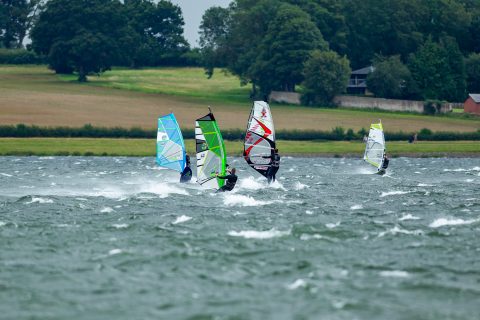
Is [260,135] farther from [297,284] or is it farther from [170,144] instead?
[297,284]

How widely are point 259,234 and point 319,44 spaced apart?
121 m

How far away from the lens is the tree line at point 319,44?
506ft

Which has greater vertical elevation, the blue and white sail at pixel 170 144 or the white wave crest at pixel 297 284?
the blue and white sail at pixel 170 144

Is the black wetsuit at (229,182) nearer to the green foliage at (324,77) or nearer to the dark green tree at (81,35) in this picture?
the green foliage at (324,77)

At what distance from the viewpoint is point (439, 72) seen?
154m

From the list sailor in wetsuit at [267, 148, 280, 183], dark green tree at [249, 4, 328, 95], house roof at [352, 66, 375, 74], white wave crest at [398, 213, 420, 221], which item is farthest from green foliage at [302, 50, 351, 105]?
white wave crest at [398, 213, 420, 221]

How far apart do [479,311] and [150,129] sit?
9038 cm

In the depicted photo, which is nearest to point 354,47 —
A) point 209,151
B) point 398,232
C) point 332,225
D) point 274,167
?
point 274,167

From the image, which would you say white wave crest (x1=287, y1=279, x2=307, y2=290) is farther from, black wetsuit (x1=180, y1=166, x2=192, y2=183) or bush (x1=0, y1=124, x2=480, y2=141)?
bush (x1=0, y1=124, x2=480, y2=141)

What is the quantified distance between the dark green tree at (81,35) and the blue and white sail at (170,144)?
4367 inches

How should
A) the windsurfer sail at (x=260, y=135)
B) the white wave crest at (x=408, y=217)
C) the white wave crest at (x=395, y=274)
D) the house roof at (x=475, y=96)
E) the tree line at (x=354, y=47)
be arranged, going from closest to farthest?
1. the white wave crest at (x=395, y=274)
2. the white wave crest at (x=408, y=217)
3. the windsurfer sail at (x=260, y=135)
4. the house roof at (x=475, y=96)
5. the tree line at (x=354, y=47)

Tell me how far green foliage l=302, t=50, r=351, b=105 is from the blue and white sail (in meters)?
90.7

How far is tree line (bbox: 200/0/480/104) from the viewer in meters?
154

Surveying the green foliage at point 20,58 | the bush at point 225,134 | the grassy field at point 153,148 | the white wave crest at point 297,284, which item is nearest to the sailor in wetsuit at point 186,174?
the white wave crest at point 297,284
